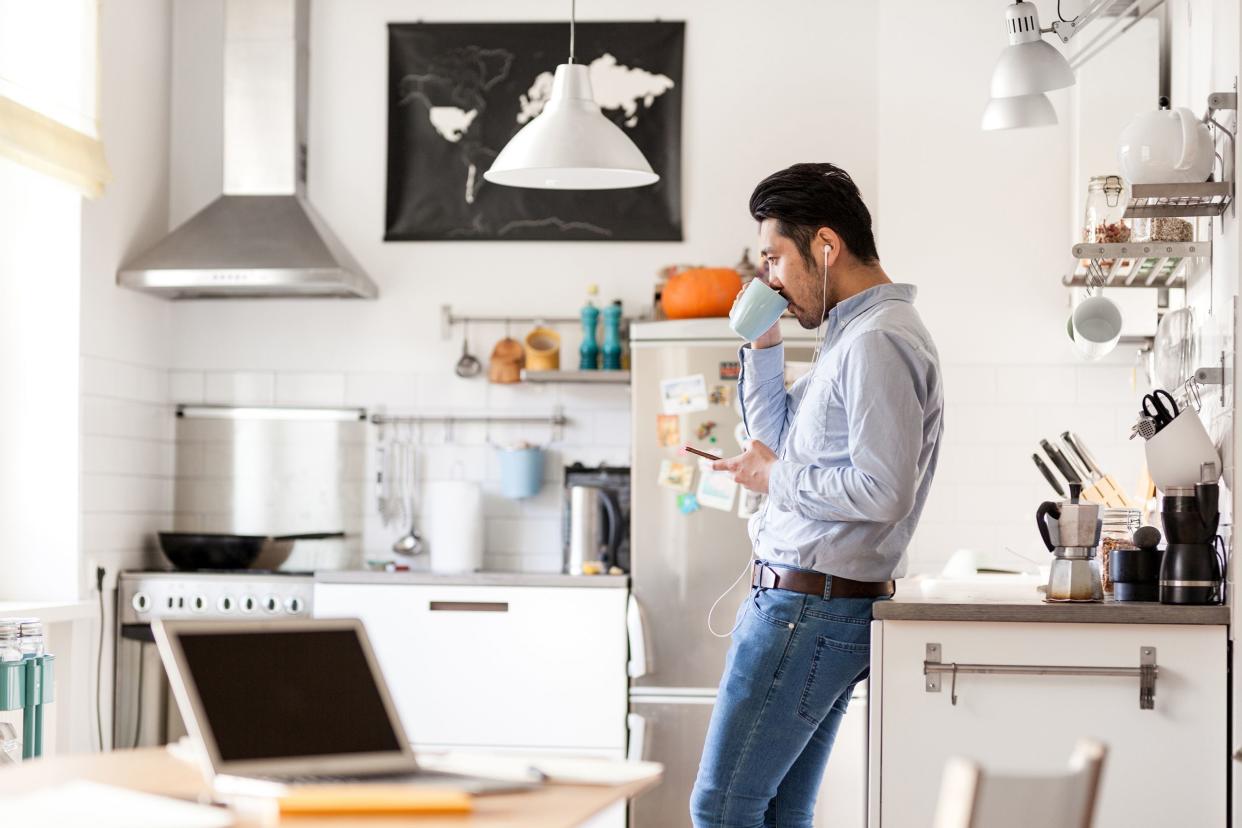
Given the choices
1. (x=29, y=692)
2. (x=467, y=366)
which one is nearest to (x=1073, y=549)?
(x=29, y=692)

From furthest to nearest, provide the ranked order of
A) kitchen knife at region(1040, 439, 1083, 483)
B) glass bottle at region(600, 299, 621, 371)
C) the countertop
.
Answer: glass bottle at region(600, 299, 621, 371)
kitchen knife at region(1040, 439, 1083, 483)
the countertop

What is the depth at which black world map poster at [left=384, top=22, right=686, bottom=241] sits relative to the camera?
17.1ft

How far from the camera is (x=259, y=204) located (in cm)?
514

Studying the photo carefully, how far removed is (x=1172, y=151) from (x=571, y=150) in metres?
1.36

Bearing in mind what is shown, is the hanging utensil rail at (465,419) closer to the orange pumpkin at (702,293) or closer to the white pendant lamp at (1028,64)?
the orange pumpkin at (702,293)

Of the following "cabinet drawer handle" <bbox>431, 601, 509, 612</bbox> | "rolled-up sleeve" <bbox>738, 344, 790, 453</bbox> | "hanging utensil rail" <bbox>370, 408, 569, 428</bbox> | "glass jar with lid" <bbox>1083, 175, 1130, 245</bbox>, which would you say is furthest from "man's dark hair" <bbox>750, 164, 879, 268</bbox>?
"hanging utensil rail" <bbox>370, 408, 569, 428</bbox>

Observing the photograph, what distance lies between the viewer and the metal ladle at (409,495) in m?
5.16

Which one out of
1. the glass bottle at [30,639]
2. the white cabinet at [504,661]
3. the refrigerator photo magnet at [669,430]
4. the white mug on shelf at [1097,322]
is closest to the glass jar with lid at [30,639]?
the glass bottle at [30,639]

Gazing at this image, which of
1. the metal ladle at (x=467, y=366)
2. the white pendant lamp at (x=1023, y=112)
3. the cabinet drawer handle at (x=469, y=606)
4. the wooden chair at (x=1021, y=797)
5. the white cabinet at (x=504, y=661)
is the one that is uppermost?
the white pendant lamp at (x=1023, y=112)

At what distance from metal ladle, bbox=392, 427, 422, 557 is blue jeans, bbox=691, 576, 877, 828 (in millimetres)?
2823

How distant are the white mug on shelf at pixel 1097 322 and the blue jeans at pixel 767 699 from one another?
1.63 meters

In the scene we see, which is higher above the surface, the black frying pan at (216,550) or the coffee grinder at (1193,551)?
the coffee grinder at (1193,551)

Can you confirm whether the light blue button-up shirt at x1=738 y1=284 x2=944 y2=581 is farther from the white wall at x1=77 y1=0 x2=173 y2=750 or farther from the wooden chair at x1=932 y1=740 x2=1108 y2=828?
the white wall at x1=77 y1=0 x2=173 y2=750

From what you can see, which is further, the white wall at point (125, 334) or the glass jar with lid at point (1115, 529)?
the white wall at point (125, 334)
